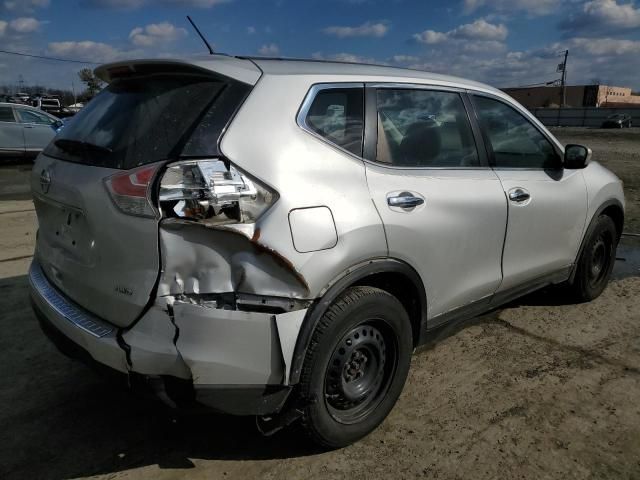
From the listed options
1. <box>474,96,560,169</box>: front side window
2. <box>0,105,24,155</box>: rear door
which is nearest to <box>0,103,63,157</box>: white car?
<box>0,105,24,155</box>: rear door

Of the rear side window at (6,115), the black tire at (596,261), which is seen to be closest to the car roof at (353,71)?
the black tire at (596,261)

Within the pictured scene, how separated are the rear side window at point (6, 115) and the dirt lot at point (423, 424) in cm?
1306

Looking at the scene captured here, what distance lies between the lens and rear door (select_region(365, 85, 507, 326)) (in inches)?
108

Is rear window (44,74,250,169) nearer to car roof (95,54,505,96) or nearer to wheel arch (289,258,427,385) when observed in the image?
car roof (95,54,505,96)

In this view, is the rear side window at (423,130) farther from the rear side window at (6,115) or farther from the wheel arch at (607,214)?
the rear side window at (6,115)

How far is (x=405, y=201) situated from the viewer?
2.76 meters

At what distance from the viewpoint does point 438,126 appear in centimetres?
324

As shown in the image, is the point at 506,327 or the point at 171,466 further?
the point at 506,327

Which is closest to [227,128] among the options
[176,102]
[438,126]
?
[176,102]

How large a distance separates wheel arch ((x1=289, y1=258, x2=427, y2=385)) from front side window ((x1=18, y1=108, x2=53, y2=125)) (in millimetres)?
15524

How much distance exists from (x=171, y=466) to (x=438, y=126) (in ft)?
7.83

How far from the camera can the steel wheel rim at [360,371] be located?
2.61 metres

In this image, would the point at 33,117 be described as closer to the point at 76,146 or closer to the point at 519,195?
the point at 76,146

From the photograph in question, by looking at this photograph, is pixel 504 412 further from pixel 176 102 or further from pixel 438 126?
pixel 176 102
